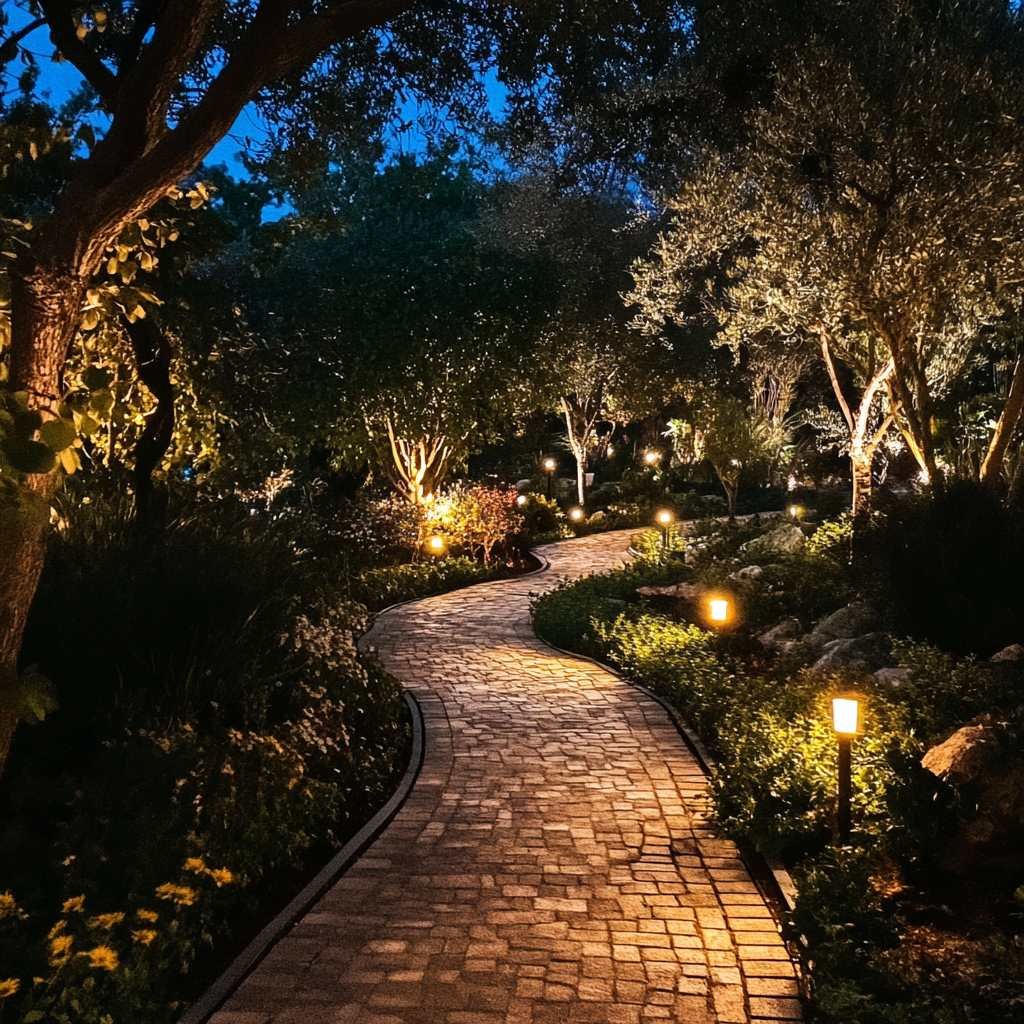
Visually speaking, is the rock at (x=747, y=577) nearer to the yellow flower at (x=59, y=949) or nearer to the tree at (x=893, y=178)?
the tree at (x=893, y=178)

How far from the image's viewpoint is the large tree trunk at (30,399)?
3.53 m

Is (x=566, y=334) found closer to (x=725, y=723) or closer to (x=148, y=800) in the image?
(x=725, y=723)

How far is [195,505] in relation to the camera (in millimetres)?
12195

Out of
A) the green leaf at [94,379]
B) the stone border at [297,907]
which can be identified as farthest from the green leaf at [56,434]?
the stone border at [297,907]

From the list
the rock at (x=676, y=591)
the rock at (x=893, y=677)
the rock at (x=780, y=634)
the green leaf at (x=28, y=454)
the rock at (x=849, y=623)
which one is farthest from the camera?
the rock at (x=676, y=591)

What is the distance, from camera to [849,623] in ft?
36.8

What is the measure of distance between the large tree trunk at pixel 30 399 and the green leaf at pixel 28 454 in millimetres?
437

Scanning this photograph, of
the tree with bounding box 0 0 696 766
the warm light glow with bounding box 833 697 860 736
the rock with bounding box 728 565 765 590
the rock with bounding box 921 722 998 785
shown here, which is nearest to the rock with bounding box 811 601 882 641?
the rock with bounding box 728 565 765 590

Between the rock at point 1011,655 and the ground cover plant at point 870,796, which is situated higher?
the rock at point 1011,655

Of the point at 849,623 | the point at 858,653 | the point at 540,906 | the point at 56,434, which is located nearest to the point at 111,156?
the point at 56,434

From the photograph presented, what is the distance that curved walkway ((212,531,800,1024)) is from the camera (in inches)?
172

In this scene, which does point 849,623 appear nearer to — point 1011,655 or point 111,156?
point 1011,655

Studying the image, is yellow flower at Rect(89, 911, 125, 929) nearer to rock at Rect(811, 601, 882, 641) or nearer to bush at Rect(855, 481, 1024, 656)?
bush at Rect(855, 481, 1024, 656)

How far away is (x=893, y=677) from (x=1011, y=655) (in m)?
1.04
